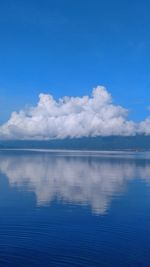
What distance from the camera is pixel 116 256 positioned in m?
28.5

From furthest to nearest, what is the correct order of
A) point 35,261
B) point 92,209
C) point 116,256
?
point 92,209, point 116,256, point 35,261

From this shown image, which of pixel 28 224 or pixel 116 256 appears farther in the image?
pixel 28 224

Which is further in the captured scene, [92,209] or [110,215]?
[92,209]

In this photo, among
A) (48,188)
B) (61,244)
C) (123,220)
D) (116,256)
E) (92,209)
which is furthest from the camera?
(48,188)

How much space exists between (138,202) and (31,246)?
28612mm

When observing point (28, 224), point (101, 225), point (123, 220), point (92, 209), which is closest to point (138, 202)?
point (92, 209)

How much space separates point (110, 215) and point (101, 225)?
572cm

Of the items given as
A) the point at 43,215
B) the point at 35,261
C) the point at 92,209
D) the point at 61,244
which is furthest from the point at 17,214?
the point at 35,261

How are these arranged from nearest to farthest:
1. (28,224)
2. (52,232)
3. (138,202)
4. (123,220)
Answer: (52,232) < (28,224) < (123,220) < (138,202)

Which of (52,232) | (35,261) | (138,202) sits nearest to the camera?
(35,261)

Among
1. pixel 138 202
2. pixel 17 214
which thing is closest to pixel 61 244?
pixel 17 214

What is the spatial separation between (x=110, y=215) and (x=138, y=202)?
13.1m

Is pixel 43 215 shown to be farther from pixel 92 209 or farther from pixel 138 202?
pixel 138 202

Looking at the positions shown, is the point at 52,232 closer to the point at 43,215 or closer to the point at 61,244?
the point at 61,244
